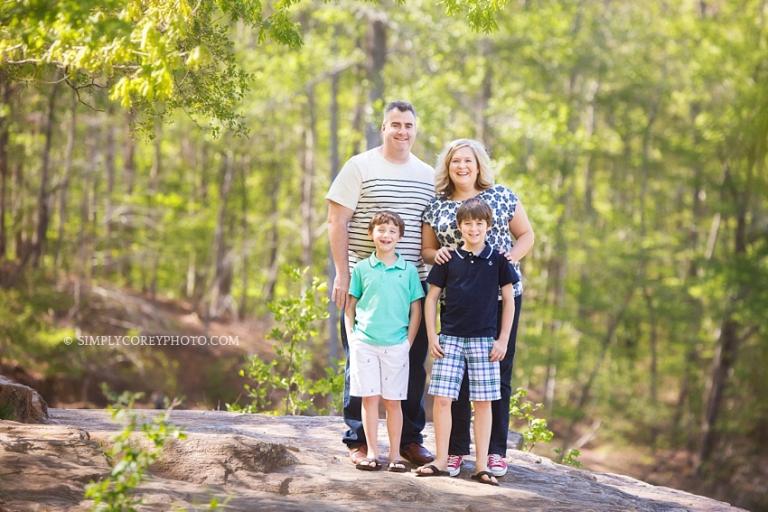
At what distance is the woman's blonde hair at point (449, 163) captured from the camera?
5180 millimetres

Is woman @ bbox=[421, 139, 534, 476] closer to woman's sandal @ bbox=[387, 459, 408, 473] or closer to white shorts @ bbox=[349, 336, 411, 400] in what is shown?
woman's sandal @ bbox=[387, 459, 408, 473]

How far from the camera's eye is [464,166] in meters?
5.13

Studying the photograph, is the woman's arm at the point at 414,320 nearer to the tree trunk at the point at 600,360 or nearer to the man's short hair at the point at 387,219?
the man's short hair at the point at 387,219

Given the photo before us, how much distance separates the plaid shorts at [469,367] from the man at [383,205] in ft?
0.86

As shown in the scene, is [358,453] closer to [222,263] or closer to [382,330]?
[382,330]

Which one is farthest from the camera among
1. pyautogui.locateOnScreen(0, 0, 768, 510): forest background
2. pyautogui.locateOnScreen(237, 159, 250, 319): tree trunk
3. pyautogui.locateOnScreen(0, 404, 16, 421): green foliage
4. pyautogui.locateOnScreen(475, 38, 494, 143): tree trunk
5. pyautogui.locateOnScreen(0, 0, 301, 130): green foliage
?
pyautogui.locateOnScreen(237, 159, 250, 319): tree trunk

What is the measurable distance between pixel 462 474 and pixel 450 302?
3.47 feet

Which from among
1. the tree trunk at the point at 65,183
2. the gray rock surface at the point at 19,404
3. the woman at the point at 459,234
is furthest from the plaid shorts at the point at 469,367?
the tree trunk at the point at 65,183

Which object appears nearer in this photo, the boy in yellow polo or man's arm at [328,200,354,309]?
the boy in yellow polo

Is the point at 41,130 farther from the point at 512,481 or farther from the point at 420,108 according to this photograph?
the point at 512,481

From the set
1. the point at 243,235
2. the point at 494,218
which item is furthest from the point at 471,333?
the point at 243,235

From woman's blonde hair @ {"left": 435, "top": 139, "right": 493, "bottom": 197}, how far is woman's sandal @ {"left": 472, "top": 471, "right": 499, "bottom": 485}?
1655 mm

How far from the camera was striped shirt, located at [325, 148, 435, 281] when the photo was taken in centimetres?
530

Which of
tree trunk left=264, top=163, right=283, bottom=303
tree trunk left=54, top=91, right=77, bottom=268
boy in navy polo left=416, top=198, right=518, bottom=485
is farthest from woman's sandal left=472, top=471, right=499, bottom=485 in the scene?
tree trunk left=264, top=163, right=283, bottom=303
